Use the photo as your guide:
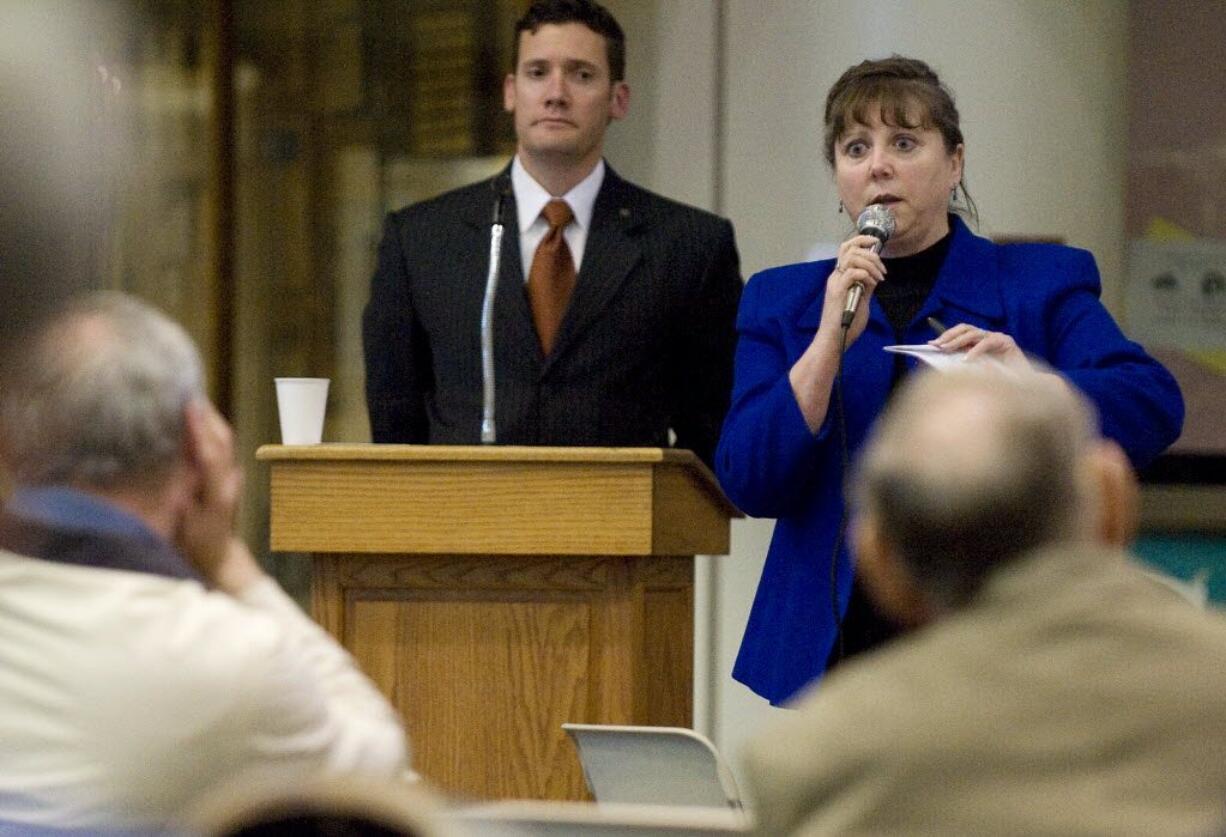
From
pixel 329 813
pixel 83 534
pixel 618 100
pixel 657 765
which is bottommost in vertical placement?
pixel 657 765

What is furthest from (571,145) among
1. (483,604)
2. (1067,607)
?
(1067,607)

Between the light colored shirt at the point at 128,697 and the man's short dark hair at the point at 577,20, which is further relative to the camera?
the man's short dark hair at the point at 577,20

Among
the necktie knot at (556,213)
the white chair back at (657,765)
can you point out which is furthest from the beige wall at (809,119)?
the white chair back at (657,765)

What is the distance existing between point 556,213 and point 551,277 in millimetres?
144

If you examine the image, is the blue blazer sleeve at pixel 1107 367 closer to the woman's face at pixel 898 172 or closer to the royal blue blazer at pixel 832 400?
the royal blue blazer at pixel 832 400

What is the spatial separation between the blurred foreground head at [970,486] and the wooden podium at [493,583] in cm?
169

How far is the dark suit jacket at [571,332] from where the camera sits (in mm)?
3980

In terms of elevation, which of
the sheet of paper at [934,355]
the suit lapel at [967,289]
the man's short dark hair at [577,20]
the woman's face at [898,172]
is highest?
the man's short dark hair at [577,20]

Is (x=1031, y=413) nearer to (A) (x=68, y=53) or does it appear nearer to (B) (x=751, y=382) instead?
(B) (x=751, y=382)

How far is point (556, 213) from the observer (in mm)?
4141

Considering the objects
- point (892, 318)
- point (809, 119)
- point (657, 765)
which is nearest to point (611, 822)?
point (657, 765)

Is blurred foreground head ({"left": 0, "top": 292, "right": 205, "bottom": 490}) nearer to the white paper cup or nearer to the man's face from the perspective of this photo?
the white paper cup

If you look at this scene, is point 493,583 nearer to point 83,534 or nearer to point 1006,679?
point 83,534

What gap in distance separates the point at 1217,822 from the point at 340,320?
510cm
